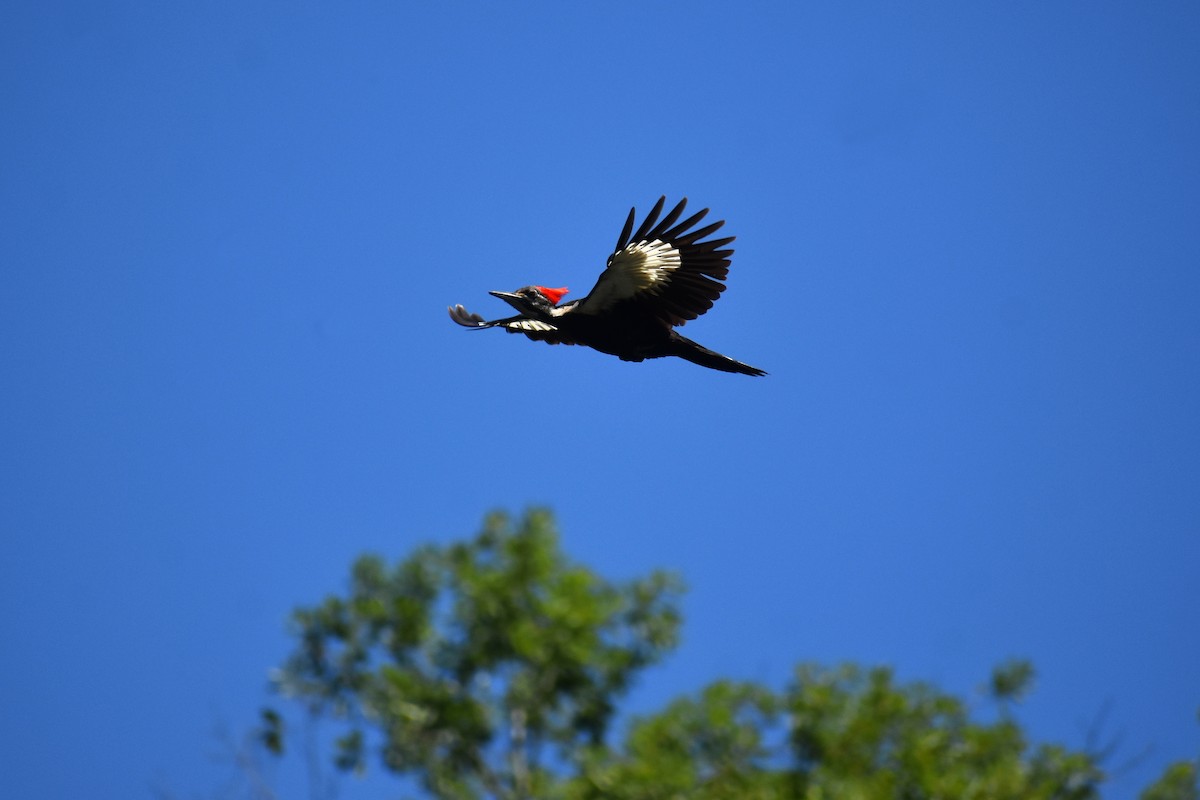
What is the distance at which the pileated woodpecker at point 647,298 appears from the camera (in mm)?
17125

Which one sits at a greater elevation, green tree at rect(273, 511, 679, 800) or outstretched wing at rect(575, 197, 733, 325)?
outstretched wing at rect(575, 197, 733, 325)

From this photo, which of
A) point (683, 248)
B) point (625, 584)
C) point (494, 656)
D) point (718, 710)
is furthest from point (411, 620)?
point (683, 248)

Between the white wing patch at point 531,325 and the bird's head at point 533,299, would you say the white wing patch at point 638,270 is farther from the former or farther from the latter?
the white wing patch at point 531,325

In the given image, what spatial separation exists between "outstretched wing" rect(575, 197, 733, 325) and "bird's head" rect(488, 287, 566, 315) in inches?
22.1

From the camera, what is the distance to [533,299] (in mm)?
18094

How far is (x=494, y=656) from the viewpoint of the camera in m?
16.0

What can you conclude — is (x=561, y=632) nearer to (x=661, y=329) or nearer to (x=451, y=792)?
(x=451, y=792)

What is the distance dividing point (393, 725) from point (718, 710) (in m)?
3.61

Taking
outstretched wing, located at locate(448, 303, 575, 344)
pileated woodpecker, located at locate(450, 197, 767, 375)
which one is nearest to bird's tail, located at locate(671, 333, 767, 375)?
pileated woodpecker, located at locate(450, 197, 767, 375)

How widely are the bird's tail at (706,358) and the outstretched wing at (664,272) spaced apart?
0.29 meters

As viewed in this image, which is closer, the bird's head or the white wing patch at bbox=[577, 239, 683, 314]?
the white wing patch at bbox=[577, 239, 683, 314]

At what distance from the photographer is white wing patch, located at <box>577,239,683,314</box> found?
55.9ft

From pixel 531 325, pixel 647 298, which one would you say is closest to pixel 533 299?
pixel 531 325

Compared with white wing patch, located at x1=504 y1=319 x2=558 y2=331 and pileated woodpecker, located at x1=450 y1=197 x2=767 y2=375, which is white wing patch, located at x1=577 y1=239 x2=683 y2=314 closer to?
pileated woodpecker, located at x1=450 y1=197 x2=767 y2=375
